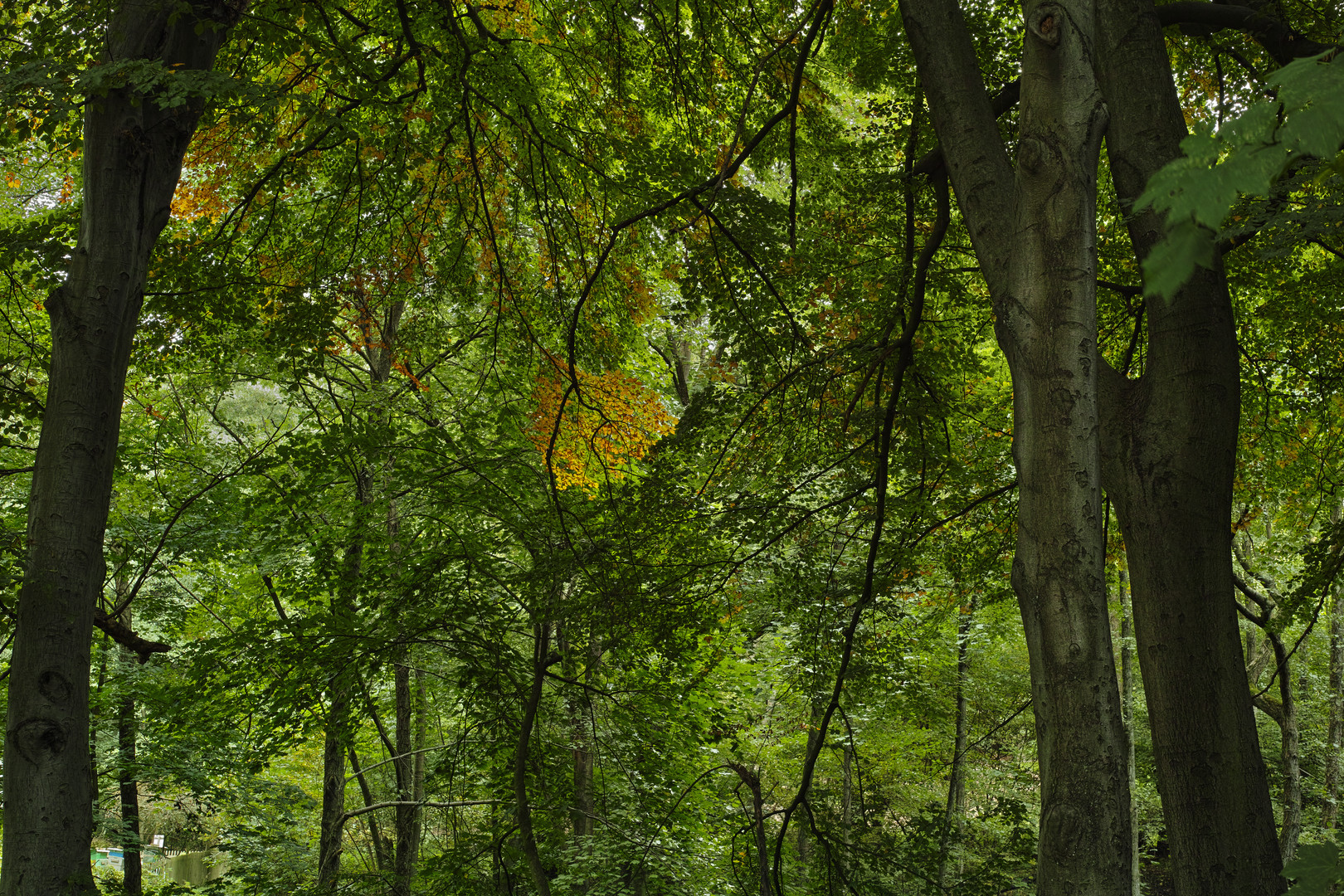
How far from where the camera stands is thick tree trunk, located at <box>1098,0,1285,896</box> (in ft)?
8.13

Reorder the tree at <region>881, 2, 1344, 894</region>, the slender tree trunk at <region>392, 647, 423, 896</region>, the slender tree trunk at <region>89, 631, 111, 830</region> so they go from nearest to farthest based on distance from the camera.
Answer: the tree at <region>881, 2, 1344, 894</region> → the slender tree trunk at <region>392, 647, 423, 896</region> → the slender tree trunk at <region>89, 631, 111, 830</region>

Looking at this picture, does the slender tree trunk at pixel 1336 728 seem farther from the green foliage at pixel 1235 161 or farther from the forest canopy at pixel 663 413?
the green foliage at pixel 1235 161

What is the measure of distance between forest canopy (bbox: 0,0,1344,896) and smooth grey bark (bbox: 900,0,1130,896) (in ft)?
0.04

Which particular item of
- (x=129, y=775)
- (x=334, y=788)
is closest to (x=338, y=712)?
(x=334, y=788)

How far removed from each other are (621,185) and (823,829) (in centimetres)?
428

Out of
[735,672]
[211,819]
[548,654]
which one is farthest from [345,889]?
[211,819]

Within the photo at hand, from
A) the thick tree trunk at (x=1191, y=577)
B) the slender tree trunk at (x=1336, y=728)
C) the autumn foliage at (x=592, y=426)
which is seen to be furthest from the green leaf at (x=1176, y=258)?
the slender tree trunk at (x=1336, y=728)

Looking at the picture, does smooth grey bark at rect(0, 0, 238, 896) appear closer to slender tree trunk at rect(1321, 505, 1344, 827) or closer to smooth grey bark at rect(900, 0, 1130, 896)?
smooth grey bark at rect(900, 0, 1130, 896)

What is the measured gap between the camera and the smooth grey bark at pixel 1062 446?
1.85m

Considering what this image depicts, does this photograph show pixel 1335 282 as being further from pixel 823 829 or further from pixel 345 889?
pixel 345 889

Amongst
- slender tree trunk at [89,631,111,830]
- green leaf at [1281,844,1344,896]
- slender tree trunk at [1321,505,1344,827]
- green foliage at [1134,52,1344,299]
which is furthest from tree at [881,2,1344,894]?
slender tree trunk at [1321,505,1344,827]

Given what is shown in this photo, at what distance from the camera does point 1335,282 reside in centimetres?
572

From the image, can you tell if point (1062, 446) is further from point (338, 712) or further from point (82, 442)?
point (338, 712)

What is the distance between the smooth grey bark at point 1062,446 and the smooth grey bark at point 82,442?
3.28m
